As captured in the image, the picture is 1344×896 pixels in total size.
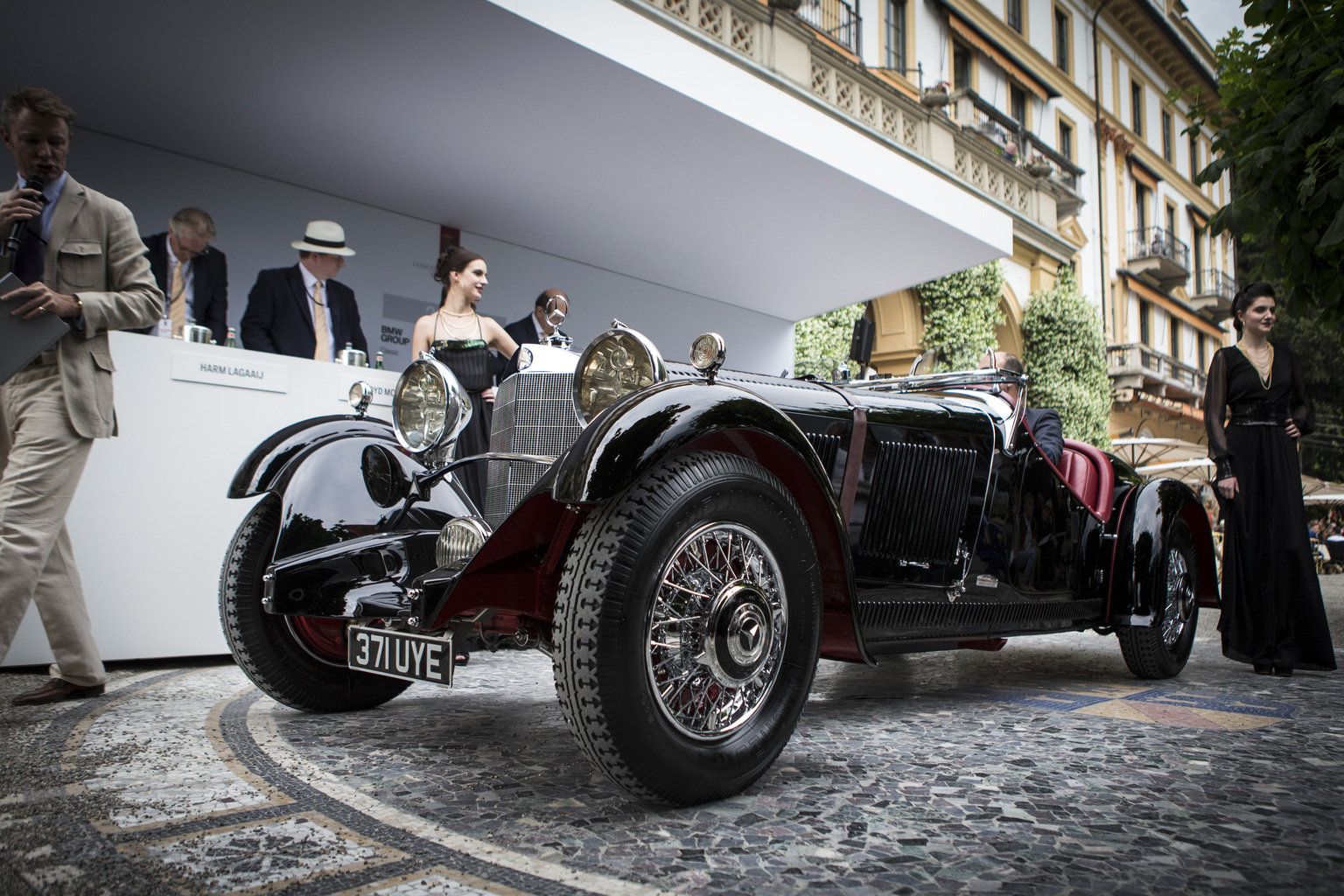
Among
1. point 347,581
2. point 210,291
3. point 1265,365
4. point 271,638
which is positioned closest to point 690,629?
point 347,581

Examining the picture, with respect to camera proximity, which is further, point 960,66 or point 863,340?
point 960,66

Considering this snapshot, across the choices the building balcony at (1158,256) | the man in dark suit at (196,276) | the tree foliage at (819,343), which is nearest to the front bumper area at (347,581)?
the man in dark suit at (196,276)

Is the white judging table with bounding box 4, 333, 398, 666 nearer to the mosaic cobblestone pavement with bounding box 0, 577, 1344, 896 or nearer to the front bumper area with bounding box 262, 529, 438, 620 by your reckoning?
the mosaic cobblestone pavement with bounding box 0, 577, 1344, 896

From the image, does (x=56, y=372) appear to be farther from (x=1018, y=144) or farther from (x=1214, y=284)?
(x=1214, y=284)

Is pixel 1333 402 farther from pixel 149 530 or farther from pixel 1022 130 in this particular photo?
pixel 149 530

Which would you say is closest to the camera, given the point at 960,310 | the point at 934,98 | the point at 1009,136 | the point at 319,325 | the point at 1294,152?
the point at 1294,152

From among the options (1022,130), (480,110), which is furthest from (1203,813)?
(1022,130)

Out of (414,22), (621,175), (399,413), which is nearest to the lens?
(399,413)

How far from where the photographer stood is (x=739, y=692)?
200 cm

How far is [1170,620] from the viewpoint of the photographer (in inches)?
155

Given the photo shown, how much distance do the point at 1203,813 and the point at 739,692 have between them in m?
1.03

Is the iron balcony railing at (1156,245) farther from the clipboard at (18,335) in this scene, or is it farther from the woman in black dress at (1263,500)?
the clipboard at (18,335)

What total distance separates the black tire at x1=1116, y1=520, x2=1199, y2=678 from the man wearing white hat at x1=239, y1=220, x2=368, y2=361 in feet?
15.4

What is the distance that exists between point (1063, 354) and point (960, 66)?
250 inches
